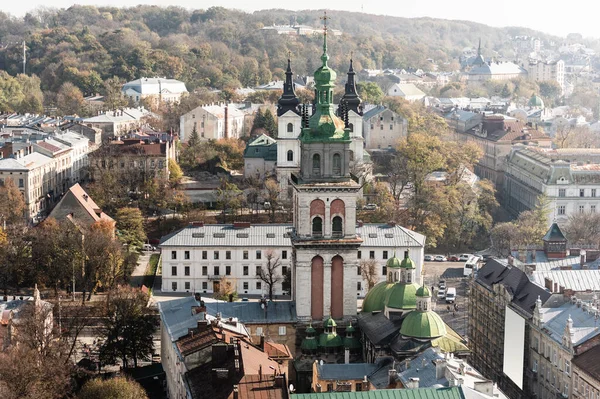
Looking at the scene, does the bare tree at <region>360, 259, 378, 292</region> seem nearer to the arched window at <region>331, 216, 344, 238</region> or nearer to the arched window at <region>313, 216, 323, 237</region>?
the arched window at <region>331, 216, 344, 238</region>

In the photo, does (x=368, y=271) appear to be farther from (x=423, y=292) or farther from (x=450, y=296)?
(x=423, y=292)

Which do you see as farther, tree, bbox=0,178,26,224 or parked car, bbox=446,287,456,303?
tree, bbox=0,178,26,224

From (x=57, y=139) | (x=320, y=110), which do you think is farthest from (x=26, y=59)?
(x=320, y=110)

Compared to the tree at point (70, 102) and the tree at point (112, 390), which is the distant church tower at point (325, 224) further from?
the tree at point (70, 102)

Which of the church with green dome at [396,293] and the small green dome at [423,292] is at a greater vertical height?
the small green dome at [423,292]

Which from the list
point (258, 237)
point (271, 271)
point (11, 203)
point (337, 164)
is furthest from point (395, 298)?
point (11, 203)

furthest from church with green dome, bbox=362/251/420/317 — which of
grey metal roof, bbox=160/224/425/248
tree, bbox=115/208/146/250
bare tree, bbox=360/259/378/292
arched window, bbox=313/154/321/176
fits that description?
tree, bbox=115/208/146/250

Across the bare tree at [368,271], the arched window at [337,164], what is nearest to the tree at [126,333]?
the arched window at [337,164]
